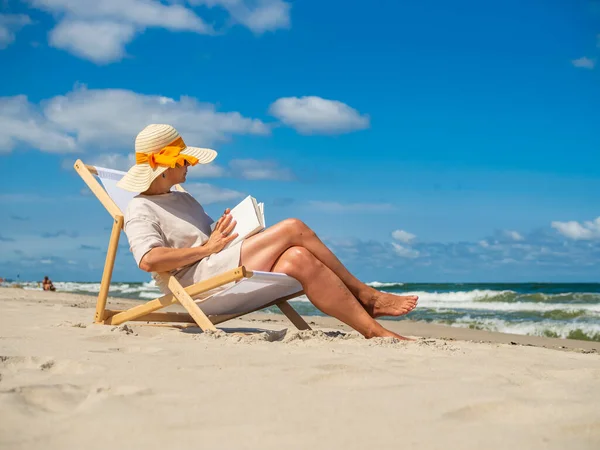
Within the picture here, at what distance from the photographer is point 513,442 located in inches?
75.4

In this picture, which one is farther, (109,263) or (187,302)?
(109,263)

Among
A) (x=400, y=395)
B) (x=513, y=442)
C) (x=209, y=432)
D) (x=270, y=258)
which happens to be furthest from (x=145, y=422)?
(x=270, y=258)

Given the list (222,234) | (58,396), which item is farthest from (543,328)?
(58,396)

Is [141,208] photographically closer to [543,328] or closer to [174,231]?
[174,231]

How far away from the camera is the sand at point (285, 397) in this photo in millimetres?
1915

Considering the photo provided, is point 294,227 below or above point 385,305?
above

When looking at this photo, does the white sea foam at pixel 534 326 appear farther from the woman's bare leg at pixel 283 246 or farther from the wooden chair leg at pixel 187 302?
the wooden chair leg at pixel 187 302

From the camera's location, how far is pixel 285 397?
7.73 feet

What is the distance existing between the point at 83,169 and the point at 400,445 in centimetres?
379

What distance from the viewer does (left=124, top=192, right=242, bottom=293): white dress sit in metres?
4.32

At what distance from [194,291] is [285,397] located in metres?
1.99

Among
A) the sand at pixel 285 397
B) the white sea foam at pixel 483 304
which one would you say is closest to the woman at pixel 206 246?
the sand at pixel 285 397

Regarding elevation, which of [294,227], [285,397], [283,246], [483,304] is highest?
[294,227]

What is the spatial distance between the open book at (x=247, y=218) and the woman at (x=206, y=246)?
4 cm
